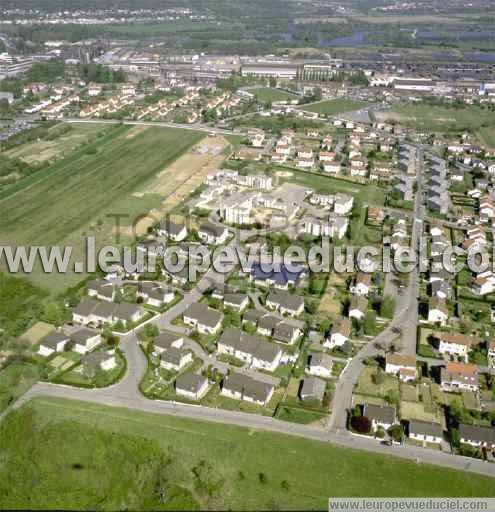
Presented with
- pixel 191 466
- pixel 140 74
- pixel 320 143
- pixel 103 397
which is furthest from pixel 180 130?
pixel 191 466

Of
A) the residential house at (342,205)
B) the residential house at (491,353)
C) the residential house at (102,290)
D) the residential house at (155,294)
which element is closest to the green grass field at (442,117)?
the residential house at (342,205)

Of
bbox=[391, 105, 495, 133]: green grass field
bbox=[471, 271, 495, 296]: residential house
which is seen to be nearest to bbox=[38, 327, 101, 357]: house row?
bbox=[471, 271, 495, 296]: residential house

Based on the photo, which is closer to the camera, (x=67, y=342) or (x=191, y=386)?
(x=191, y=386)

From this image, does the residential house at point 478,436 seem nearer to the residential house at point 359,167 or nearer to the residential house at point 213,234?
the residential house at point 213,234

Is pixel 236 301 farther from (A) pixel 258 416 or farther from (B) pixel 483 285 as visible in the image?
(B) pixel 483 285

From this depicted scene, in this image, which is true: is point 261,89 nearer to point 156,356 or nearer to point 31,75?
point 31,75

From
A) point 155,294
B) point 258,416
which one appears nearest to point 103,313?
point 155,294
